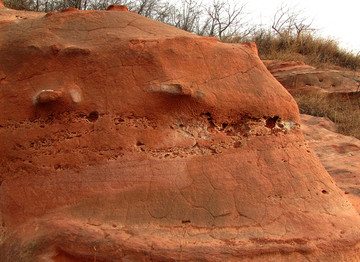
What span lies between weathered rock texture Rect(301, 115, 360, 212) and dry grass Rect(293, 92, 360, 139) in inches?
13.6

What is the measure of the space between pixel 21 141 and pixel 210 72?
3.87 feet

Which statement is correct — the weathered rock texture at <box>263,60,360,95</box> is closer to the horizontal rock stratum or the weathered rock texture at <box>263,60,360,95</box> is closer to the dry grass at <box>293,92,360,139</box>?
the dry grass at <box>293,92,360,139</box>

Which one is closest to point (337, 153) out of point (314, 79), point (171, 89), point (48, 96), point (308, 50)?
point (171, 89)

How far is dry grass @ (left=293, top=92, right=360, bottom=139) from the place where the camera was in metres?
6.10

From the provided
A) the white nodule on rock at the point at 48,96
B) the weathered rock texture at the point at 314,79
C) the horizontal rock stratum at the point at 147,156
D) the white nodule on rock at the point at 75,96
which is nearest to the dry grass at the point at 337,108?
the weathered rock texture at the point at 314,79

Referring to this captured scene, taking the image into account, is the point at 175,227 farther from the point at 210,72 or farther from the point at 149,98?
the point at 210,72

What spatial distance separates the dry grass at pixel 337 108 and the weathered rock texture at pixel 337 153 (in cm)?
34

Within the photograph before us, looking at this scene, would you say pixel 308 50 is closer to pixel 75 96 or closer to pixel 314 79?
pixel 314 79

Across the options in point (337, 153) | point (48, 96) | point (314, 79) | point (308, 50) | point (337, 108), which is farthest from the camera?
point (308, 50)

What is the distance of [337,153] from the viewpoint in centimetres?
444

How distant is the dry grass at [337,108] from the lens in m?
6.10

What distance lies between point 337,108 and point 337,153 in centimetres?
295

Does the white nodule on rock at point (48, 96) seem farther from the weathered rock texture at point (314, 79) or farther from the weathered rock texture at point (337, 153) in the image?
the weathered rock texture at point (314, 79)

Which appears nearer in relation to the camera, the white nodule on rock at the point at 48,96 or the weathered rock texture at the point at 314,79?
the white nodule on rock at the point at 48,96
